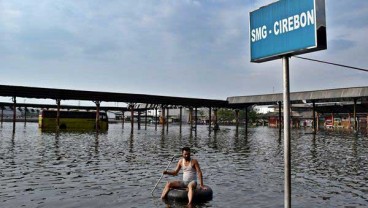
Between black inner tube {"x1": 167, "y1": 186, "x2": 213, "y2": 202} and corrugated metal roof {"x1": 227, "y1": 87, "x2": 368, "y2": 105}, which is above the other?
corrugated metal roof {"x1": 227, "y1": 87, "x2": 368, "y2": 105}

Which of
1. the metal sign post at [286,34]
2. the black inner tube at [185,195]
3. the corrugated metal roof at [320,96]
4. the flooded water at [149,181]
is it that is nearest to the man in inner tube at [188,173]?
the black inner tube at [185,195]

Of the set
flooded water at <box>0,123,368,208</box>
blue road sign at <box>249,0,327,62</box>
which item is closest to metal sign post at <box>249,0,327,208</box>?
blue road sign at <box>249,0,327,62</box>

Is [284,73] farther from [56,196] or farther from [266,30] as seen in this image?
[56,196]

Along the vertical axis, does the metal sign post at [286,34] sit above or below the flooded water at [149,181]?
above

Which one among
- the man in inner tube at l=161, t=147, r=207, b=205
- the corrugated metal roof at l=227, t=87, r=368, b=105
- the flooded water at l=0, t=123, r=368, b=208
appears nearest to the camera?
the man in inner tube at l=161, t=147, r=207, b=205

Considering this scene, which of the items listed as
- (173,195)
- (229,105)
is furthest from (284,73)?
(229,105)

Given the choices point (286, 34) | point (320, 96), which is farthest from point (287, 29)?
point (320, 96)

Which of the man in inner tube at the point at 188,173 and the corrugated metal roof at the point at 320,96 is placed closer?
the man in inner tube at the point at 188,173

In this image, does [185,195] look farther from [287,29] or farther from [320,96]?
[320,96]

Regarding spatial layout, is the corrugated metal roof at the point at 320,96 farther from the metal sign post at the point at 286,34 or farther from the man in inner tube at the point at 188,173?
the metal sign post at the point at 286,34

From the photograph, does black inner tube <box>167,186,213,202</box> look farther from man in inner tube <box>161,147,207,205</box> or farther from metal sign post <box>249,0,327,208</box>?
metal sign post <box>249,0,327,208</box>

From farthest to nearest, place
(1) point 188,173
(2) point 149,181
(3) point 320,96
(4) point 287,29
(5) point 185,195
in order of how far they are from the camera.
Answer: (3) point 320,96
(2) point 149,181
(1) point 188,173
(5) point 185,195
(4) point 287,29

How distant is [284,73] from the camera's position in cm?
577

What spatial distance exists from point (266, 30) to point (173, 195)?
21.9ft
